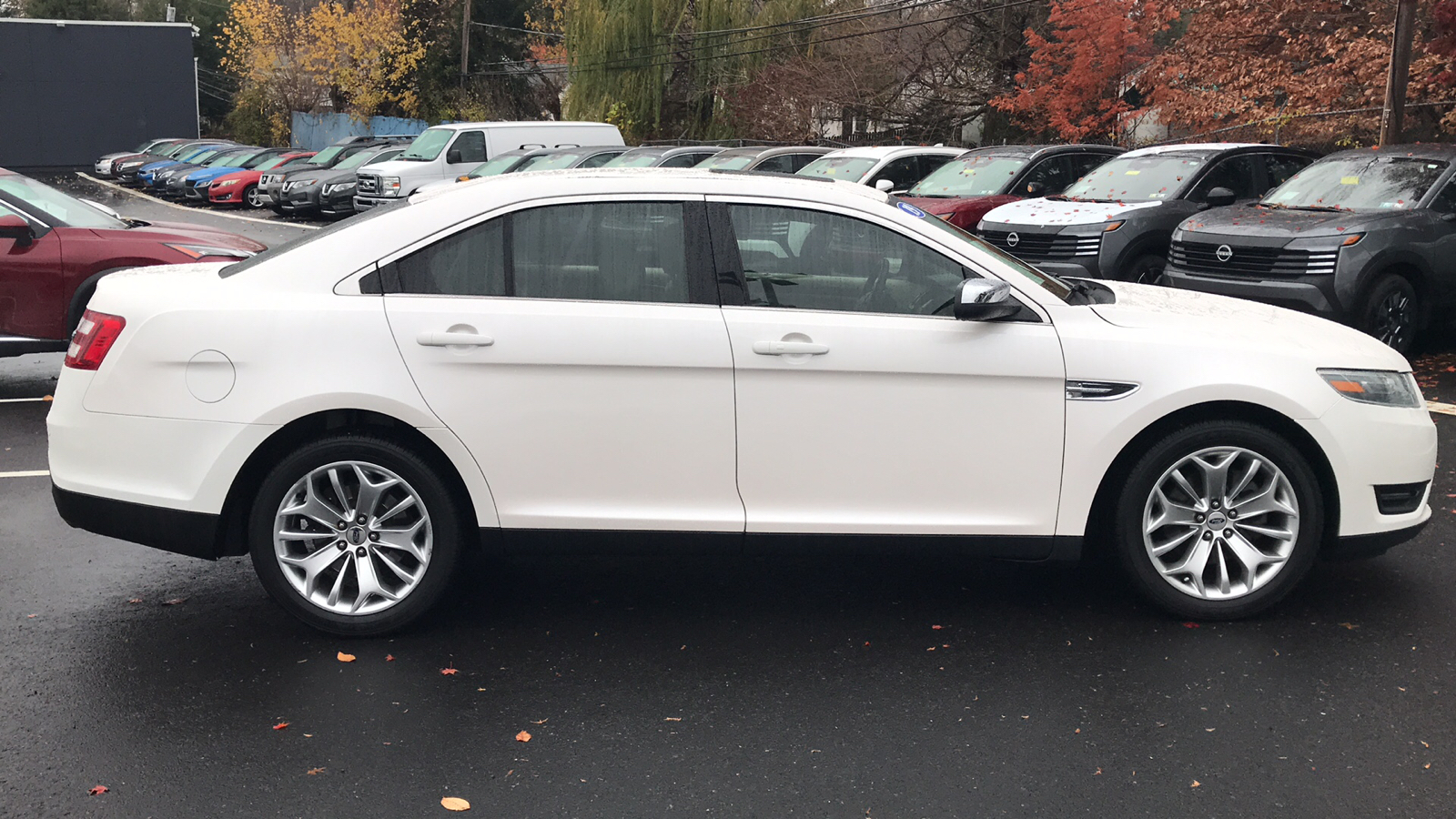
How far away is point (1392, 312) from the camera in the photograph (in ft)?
33.7

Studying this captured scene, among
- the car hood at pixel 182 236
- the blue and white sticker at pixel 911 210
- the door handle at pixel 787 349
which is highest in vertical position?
the blue and white sticker at pixel 911 210

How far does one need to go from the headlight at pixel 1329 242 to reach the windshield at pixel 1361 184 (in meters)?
0.90

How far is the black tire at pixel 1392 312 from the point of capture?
10.0 m

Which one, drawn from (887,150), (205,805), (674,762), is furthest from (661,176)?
(887,150)

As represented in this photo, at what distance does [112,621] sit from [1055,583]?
12.2ft

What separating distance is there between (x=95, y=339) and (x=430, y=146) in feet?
72.6

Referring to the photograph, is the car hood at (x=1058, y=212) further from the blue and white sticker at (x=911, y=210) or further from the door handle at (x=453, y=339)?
the door handle at (x=453, y=339)

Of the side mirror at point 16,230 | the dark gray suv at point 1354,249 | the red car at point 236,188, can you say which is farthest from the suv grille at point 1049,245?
the red car at point 236,188

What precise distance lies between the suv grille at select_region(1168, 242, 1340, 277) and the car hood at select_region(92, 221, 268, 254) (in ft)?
25.0

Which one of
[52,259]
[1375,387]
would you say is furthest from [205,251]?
[1375,387]

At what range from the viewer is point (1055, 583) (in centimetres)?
528

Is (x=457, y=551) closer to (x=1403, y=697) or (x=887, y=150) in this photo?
(x=1403, y=697)

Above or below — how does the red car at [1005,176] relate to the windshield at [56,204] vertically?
above

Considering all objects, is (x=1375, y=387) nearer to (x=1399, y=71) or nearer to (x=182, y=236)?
(x=182, y=236)
